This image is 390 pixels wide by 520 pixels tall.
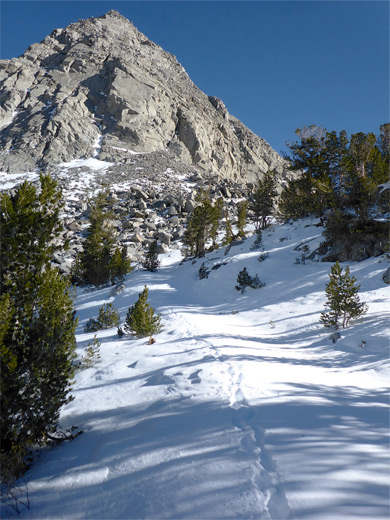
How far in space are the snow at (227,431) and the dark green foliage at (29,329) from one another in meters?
0.49

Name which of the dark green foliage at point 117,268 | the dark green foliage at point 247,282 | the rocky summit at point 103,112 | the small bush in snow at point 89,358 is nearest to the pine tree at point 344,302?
the dark green foliage at point 247,282

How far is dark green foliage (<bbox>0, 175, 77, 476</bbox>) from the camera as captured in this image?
3322 millimetres

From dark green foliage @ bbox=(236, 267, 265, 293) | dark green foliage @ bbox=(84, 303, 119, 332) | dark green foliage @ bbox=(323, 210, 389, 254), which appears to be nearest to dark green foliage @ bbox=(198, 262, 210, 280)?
dark green foliage @ bbox=(236, 267, 265, 293)

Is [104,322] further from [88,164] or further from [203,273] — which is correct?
[88,164]

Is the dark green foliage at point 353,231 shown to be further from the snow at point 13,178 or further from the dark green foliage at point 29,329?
the snow at point 13,178

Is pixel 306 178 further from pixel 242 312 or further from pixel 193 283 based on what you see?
pixel 242 312

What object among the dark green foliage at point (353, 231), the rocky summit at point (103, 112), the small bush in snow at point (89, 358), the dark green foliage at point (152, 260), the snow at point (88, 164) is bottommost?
the small bush in snow at point (89, 358)

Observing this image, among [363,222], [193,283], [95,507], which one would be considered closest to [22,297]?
[95,507]

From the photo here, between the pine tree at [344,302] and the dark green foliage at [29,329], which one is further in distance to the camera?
the pine tree at [344,302]

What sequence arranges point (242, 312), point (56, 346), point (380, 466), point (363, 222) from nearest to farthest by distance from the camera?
1. point (380, 466)
2. point (56, 346)
3. point (242, 312)
4. point (363, 222)

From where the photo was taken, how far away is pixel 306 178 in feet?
81.1

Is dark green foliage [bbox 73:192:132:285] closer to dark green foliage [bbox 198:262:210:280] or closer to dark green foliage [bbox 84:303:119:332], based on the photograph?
dark green foliage [bbox 198:262:210:280]

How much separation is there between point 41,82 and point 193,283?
100m

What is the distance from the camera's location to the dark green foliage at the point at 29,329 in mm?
3322
